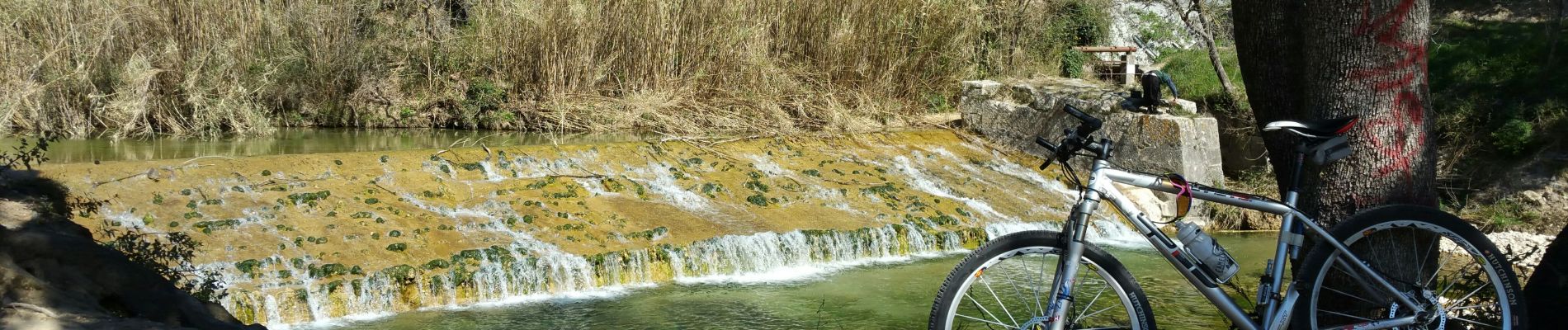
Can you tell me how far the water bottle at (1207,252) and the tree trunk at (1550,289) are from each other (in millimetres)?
1050

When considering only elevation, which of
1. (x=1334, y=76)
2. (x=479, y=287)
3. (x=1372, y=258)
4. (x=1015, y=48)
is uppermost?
(x=1015, y=48)

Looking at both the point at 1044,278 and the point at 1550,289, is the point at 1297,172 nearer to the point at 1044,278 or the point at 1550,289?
the point at 1044,278

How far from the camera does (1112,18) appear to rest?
51.8ft

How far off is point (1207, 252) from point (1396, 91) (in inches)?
39.2

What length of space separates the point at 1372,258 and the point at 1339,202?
25 cm

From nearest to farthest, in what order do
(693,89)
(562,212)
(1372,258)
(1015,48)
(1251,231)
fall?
(1372,258) → (562,212) → (1251,231) → (693,89) → (1015,48)

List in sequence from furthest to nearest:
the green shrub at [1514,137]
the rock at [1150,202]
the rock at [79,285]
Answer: the green shrub at [1514,137]
the rock at [1150,202]
the rock at [79,285]

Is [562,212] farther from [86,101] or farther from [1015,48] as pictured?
[1015,48]

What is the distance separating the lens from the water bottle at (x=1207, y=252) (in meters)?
3.32

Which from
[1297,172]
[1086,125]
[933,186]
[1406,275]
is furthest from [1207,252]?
[933,186]

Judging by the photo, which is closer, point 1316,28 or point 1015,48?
point 1316,28

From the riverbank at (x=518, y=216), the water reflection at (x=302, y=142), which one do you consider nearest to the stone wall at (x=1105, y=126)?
the riverbank at (x=518, y=216)

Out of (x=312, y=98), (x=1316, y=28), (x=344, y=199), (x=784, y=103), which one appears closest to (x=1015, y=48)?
(x=784, y=103)

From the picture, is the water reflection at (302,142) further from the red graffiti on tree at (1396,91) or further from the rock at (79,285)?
the red graffiti on tree at (1396,91)
